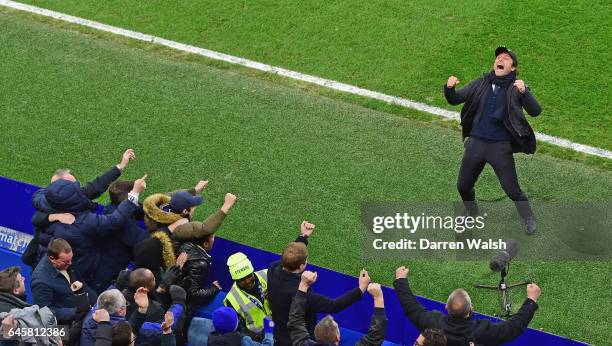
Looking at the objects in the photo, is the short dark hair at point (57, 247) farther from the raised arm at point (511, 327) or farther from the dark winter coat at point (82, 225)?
the raised arm at point (511, 327)

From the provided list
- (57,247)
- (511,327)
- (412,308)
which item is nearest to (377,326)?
(412,308)

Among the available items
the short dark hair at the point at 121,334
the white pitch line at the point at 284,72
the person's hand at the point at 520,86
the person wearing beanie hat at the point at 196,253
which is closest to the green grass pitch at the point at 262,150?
the white pitch line at the point at 284,72

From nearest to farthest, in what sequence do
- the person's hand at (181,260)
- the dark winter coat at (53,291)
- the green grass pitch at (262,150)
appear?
1. the dark winter coat at (53,291)
2. the person's hand at (181,260)
3. the green grass pitch at (262,150)

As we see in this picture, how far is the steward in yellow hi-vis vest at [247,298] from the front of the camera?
25.5ft

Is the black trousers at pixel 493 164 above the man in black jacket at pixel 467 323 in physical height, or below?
above

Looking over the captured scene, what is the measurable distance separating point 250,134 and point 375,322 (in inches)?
190

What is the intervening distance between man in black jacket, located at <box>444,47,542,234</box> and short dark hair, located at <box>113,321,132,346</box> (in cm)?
378

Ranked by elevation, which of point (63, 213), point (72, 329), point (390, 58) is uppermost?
point (390, 58)

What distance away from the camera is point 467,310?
6898 millimetres

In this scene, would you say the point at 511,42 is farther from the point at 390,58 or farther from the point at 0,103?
the point at 0,103

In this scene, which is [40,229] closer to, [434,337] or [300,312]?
[300,312]

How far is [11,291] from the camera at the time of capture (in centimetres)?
743

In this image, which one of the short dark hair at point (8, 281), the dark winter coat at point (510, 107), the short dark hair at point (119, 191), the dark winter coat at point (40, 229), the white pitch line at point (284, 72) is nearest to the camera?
the short dark hair at point (8, 281)

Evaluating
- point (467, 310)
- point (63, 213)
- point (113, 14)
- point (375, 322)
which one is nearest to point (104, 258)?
point (63, 213)
